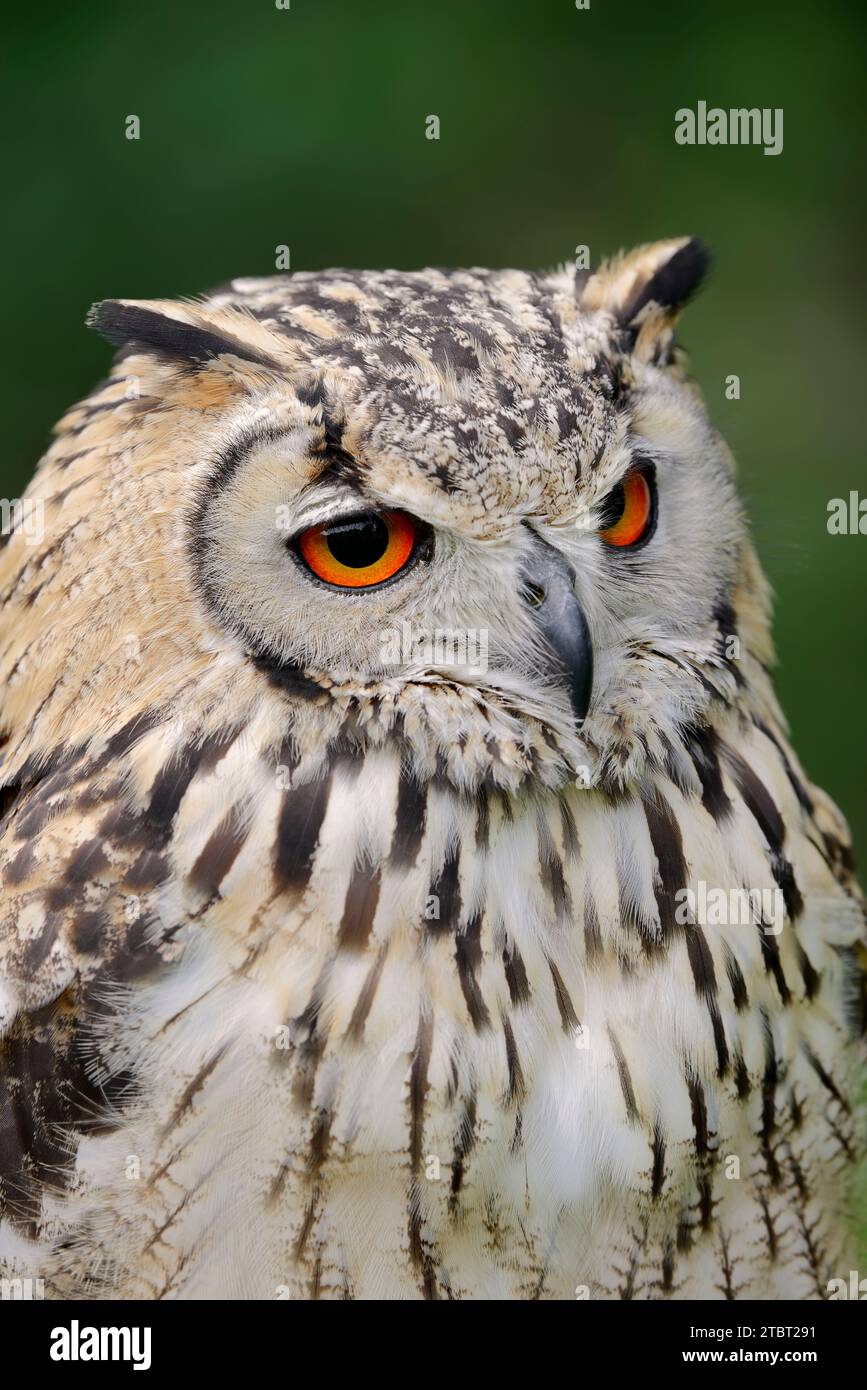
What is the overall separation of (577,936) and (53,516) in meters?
0.84

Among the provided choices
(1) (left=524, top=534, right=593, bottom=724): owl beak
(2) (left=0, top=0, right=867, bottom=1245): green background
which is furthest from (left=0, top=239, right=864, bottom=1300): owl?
(2) (left=0, top=0, right=867, bottom=1245): green background

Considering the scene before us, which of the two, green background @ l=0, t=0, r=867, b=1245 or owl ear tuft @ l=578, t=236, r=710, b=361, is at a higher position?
green background @ l=0, t=0, r=867, b=1245

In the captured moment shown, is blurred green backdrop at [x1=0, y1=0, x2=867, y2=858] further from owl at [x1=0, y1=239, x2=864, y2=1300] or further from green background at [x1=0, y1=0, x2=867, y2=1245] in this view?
owl at [x1=0, y1=239, x2=864, y2=1300]

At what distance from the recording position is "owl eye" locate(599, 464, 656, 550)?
5.77 ft

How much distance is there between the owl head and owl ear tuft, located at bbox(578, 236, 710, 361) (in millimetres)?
13

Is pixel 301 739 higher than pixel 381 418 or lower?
lower

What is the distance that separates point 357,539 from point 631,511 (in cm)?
38

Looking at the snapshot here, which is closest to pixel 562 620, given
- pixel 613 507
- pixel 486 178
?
pixel 613 507

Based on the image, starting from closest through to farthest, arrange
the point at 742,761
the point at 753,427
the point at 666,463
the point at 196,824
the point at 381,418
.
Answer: the point at 381,418
the point at 196,824
the point at 666,463
the point at 742,761
the point at 753,427

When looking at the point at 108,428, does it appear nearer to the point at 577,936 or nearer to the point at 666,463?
the point at 666,463

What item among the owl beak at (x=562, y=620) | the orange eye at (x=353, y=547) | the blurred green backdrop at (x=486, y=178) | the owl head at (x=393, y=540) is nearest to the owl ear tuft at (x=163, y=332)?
the owl head at (x=393, y=540)

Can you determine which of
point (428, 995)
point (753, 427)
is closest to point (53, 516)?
Answer: point (428, 995)

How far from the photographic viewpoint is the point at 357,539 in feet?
5.34

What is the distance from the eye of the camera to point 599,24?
13.6 feet
